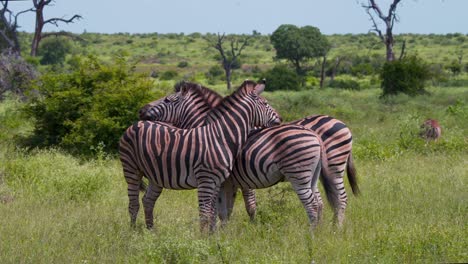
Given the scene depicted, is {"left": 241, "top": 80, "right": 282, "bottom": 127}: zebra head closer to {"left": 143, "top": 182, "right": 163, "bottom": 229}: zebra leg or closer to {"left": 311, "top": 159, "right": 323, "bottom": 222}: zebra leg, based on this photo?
{"left": 311, "top": 159, "right": 323, "bottom": 222}: zebra leg

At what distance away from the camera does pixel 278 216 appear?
23.8ft

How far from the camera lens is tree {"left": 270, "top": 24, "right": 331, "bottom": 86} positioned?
4931 cm

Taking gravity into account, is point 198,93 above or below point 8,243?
above

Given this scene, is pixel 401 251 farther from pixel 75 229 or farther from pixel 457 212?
pixel 75 229

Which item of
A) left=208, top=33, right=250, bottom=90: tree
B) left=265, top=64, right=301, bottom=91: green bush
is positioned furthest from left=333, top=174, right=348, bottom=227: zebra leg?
left=265, top=64, right=301, bottom=91: green bush

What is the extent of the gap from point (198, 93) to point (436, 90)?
22.4 m

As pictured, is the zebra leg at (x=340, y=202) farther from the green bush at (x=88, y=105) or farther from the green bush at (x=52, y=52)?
the green bush at (x=52, y=52)

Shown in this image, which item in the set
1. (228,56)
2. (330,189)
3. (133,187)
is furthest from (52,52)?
(330,189)

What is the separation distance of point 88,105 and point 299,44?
123 ft

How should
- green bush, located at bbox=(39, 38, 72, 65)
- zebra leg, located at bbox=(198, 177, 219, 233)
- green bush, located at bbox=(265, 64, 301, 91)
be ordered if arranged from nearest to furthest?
zebra leg, located at bbox=(198, 177, 219, 233) → green bush, located at bbox=(265, 64, 301, 91) → green bush, located at bbox=(39, 38, 72, 65)

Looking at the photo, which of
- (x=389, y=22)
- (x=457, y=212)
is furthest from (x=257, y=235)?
(x=389, y=22)

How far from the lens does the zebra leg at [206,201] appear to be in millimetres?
6590

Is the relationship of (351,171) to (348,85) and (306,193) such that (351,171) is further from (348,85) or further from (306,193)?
(348,85)

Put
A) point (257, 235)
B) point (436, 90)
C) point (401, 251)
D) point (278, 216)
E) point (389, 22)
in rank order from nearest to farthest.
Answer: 1. point (401, 251)
2. point (257, 235)
3. point (278, 216)
4. point (436, 90)
5. point (389, 22)
